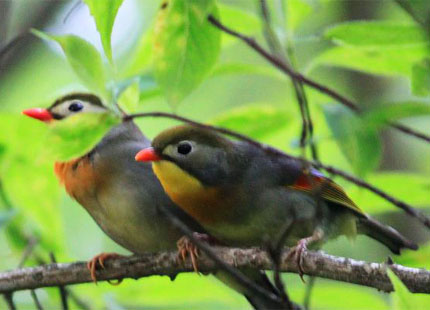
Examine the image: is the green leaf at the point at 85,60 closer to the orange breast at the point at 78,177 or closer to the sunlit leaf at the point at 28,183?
the sunlit leaf at the point at 28,183

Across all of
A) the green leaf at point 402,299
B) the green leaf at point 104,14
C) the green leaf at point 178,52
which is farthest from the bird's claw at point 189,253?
the green leaf at point 402,299

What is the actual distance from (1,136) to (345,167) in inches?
124

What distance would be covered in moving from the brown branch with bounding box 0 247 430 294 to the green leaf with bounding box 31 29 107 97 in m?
1.17

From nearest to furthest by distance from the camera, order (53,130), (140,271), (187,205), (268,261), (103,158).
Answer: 1. (53,130)
2. (268,261)
3. (140,271)
4. (187,205)
5. (103,158)

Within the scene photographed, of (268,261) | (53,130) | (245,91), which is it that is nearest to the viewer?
(53,130)

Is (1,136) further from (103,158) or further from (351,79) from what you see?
(351,79)

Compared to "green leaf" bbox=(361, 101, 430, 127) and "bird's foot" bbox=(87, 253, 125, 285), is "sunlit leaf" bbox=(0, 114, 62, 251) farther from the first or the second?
"green leaf" bbox=(361, 101, 430, 127)

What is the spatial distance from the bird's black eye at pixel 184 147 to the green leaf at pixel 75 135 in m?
1.80

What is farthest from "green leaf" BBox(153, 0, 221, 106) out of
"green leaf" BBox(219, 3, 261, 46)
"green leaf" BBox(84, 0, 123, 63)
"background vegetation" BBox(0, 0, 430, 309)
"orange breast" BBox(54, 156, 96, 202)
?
"orange breast" BBox(54, 156, 96, 202)

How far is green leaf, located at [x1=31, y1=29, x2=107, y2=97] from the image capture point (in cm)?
244

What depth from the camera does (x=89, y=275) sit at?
12.9 feet

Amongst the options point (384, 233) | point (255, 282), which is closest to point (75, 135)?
point (255, 282)

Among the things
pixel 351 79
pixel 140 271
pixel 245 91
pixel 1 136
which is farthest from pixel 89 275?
pixel 245 91

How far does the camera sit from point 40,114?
14.5 feet
